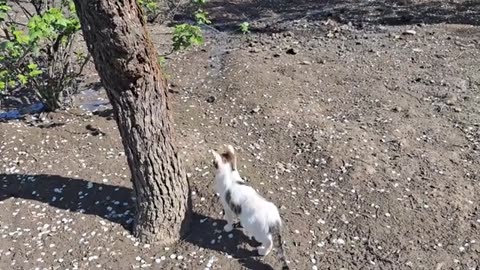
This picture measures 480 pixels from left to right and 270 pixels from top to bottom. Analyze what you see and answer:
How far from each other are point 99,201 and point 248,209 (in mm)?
1523

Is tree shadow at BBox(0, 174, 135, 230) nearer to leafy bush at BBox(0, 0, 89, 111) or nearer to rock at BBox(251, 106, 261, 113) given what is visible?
leafy bush at BBox(0, 0, 89, 111)

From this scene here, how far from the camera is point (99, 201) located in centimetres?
462

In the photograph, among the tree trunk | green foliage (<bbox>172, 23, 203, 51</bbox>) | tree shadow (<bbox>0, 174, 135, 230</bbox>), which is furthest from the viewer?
green foliage (<bbox>172, 23, 203, 51</bbox>)

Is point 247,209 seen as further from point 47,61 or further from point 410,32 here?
point 410,32

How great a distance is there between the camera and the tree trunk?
11.5 ft

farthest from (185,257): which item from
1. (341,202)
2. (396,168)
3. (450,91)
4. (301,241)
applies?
(450,91)

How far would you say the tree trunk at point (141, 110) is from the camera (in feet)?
11.5

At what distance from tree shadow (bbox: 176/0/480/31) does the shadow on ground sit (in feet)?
18.7

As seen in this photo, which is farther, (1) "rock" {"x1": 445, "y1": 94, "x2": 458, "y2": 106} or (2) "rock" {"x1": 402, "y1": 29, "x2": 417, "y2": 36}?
(2) "rock" {"x1": 402, "y1": 29, "x2": 417, "y2": 36}

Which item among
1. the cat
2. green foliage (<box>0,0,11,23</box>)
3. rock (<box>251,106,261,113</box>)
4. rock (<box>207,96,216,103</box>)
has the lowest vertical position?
rock (<box>251,106,261,113</box>)

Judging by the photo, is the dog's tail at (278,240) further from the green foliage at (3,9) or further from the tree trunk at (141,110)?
the green foliage at (3,9)

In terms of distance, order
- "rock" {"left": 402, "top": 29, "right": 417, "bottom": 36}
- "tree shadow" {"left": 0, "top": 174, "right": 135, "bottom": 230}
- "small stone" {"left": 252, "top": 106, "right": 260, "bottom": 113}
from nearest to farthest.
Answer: "tree shadow" {"left": 0, "top": 174, "right": 135, "bottom": 230} < "small stone" {"left": 252, "top": 106, "right": 260, "bottom": 113} < "rock" {"left": 402, "top": 29, "right": 417, "bottom": 36}

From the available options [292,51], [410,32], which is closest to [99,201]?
[292,51]

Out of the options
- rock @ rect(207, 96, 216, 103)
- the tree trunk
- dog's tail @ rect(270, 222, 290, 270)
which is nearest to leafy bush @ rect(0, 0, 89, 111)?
rock @ rect(207, 96, 216, 103)
